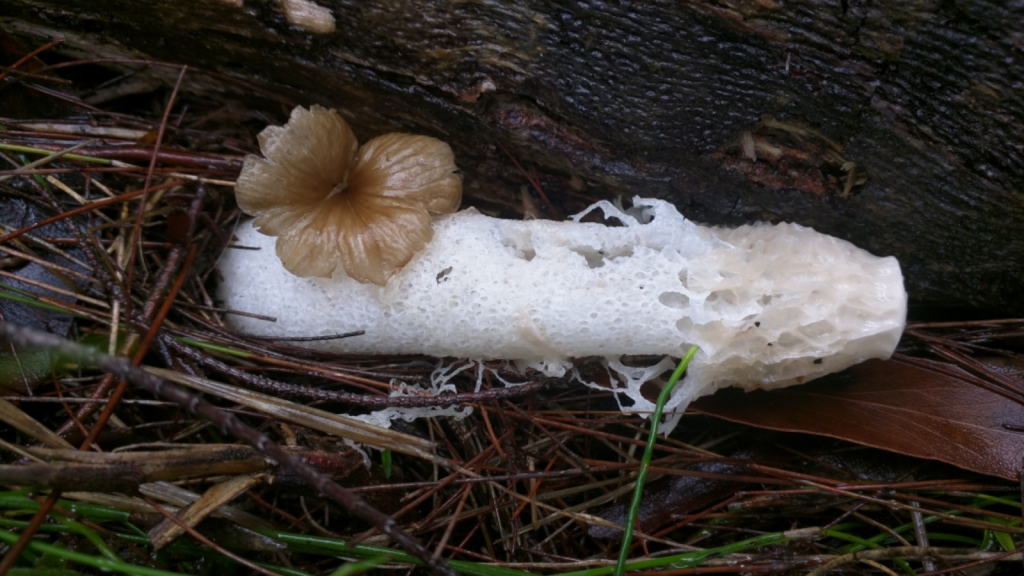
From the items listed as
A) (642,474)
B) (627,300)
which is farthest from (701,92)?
(642,474)

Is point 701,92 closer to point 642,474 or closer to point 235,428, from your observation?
point 642,474

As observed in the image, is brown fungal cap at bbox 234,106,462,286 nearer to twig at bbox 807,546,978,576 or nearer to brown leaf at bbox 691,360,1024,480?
brown leaf at bbox 691,360,1024,480

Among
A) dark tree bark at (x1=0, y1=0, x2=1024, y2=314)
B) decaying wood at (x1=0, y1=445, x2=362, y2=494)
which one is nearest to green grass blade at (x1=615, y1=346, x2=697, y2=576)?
dark tree bark at (x1=0, y1=0, x2=1024, y2=314)

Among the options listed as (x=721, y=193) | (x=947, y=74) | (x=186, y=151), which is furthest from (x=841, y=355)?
(x=186, y=151)

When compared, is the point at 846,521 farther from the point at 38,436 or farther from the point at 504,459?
the point at 38,436

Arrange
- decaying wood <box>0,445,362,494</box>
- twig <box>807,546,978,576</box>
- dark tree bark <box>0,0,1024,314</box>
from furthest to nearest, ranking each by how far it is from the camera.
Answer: twig <box>807,546,978,576</box>, dark tree bark <box>0,0,1024,314</box>, decaying wood <box>0,445,362,494</box>

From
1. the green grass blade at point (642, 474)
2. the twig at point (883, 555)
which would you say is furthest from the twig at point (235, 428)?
the twig at point (883, 555)
